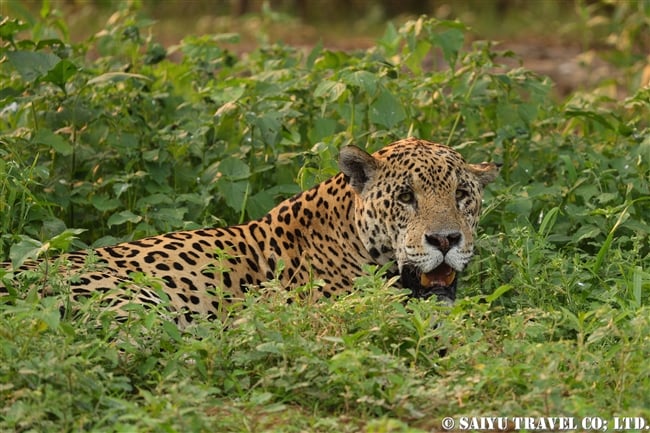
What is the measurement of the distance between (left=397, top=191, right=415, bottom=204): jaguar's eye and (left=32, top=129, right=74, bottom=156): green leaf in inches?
103

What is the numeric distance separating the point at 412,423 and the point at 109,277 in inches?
83.4

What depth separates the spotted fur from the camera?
755 centimetres

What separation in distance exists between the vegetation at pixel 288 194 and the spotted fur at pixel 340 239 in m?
0.35

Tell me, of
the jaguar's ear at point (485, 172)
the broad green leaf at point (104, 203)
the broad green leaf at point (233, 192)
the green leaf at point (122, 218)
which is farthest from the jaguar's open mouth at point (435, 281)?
the broad green leaf at point (104, 203)

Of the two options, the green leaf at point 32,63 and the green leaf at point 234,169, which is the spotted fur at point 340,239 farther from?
the green leaf at point 32,63

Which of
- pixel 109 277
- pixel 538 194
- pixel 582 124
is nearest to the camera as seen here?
pixel 109 277

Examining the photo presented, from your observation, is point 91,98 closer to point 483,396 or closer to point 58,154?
point 58,154

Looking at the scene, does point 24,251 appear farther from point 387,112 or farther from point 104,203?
point 387,112

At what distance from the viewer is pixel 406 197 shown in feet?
25.5

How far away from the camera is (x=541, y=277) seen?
7.87 metres

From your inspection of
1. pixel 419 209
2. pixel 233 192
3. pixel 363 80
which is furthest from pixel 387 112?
pixel 419 209

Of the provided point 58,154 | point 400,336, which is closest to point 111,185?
point 58,154

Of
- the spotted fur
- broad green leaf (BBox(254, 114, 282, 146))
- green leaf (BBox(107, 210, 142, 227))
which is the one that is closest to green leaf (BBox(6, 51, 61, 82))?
green leaf (BBox(107, 210, 142, 227))

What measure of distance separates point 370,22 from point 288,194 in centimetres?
1180
